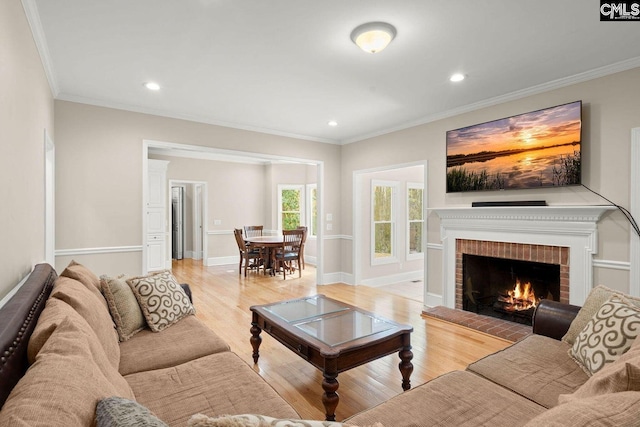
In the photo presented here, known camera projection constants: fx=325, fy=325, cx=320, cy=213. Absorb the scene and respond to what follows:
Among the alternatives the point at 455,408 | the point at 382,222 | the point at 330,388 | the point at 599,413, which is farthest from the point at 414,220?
the point at 599,413

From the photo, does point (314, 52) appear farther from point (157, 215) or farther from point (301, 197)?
point (301, 197)

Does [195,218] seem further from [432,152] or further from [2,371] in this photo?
[2,371]

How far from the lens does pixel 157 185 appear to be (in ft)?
23.1

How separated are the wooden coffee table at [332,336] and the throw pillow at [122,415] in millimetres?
1236

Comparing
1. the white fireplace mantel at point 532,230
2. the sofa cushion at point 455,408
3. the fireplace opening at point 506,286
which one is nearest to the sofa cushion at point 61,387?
the sofa cushion at point 455,408

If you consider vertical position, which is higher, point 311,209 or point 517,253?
point 311,209

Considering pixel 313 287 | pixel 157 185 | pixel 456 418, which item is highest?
pixel 157 185

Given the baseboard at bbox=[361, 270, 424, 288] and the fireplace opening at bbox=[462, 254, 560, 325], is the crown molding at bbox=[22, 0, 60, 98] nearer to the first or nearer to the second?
the fireplace opening at bbox=[462, 254, 560, 325]

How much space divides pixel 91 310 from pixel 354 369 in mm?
1980

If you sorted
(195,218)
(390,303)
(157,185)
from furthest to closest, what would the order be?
(195,218)
(157,185)
(390,303)

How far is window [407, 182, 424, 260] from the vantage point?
21.7 feet

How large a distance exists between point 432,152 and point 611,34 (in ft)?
7.27

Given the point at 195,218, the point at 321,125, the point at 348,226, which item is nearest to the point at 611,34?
the point at 321,125

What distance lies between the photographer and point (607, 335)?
5.34 ft
